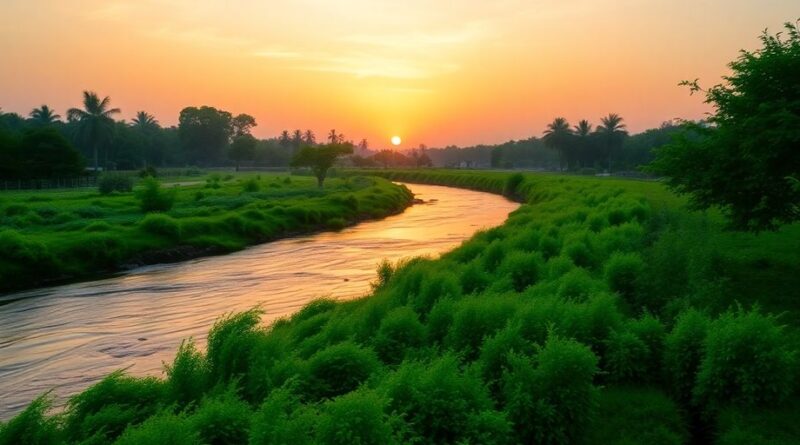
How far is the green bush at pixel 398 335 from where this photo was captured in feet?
43.1

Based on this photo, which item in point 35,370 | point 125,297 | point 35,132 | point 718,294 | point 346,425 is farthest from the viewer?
point 35,132

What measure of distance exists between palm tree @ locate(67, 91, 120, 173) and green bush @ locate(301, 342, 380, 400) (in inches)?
4239

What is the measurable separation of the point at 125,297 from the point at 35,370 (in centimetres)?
975

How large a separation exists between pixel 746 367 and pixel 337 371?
23.4 feet

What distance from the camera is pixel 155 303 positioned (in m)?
26.4

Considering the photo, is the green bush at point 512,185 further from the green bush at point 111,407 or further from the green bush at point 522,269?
the green bush at point 111,407

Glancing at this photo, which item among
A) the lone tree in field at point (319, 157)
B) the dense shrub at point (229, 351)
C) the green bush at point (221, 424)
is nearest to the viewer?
the green bush at point (221, 424)

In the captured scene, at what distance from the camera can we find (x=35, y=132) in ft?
265

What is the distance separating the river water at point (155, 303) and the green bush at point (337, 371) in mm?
8252

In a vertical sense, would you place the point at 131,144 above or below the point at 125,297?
above

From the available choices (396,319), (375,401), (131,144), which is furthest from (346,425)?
(131,144)

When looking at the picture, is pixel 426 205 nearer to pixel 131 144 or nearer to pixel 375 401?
pixel 375 401

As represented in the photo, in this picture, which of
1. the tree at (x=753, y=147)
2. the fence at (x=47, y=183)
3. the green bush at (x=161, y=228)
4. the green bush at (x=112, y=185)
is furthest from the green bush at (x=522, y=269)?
the fence at (x=47, y=183)

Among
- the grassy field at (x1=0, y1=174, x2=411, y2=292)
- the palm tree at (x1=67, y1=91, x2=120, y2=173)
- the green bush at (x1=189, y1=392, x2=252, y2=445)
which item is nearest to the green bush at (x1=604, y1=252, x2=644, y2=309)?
the green bush at (x1=189, y1=392, x2=252, y2=445)
